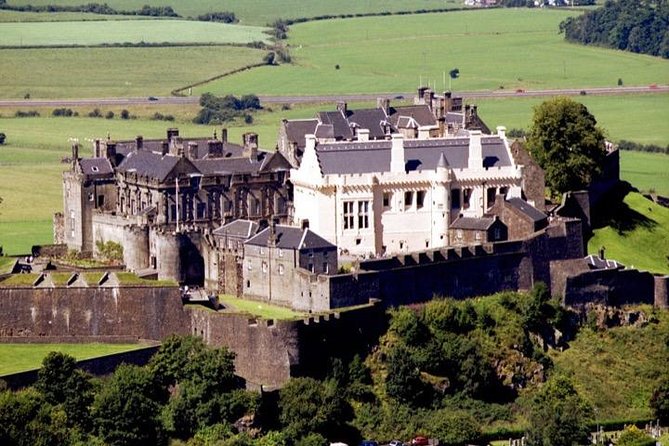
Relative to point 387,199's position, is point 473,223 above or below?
below

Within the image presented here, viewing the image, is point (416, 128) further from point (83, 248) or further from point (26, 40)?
point (26, 40)

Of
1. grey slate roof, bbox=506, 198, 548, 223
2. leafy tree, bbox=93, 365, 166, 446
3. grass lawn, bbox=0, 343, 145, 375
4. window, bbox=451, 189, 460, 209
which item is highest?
window, bbox=451, 189, 460, 209

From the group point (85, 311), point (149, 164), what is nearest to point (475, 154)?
point (149, 164)

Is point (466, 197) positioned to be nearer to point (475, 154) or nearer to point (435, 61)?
point (475, 154)

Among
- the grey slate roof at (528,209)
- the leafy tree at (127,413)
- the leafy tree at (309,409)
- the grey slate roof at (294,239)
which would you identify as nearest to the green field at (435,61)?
the grey slate roof at (528,209)

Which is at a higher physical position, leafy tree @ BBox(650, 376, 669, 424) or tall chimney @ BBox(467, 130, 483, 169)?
tall chimney @ BBox(467, 130, 483, 169)

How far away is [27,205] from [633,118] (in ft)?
142

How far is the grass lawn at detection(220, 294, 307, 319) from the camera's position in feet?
277

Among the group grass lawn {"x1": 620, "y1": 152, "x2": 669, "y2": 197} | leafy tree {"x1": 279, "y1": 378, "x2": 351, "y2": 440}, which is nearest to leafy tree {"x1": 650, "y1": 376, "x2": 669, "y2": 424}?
leafy tree {"x1": 279, "y1": 378, "x2": 351, "y2": 440}

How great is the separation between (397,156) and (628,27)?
8836cm

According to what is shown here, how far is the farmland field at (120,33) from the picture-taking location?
177375 millimetres

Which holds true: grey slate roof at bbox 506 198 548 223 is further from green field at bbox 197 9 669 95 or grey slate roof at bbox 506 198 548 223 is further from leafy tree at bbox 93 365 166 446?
green field at bbox 197 9 669 95

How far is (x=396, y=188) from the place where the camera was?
91375 millimetres

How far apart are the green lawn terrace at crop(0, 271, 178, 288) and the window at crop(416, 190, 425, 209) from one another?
34.2 feet
